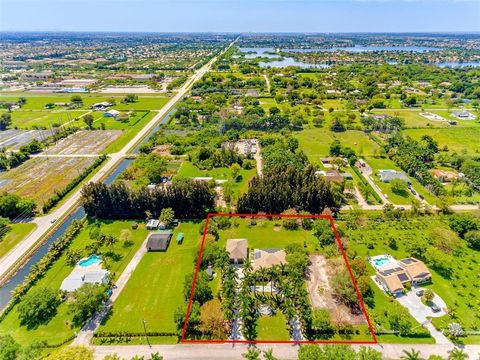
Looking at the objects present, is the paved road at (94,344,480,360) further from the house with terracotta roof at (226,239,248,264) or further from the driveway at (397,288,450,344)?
the house with terracotta roof at (226,239,248,264)

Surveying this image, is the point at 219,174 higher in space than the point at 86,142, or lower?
lower

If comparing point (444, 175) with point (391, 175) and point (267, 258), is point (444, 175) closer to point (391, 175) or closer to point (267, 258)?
point (391, 175)

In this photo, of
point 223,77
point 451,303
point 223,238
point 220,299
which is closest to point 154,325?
point 220,299

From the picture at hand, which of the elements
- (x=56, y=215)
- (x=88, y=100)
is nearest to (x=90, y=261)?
(x=56, y=215)

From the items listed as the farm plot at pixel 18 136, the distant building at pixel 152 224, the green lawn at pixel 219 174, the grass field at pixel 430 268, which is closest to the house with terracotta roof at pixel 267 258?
the grass field at pixel 430 268

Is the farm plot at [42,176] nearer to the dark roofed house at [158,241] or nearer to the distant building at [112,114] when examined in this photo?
the dark roofed house at [158,241]

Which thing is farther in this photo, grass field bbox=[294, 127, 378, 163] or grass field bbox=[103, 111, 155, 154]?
grass field bbox=[103, 111, 155, 154]

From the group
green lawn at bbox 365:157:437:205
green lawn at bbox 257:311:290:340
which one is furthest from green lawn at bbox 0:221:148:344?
green lawn at bbox 365:157:437:205
